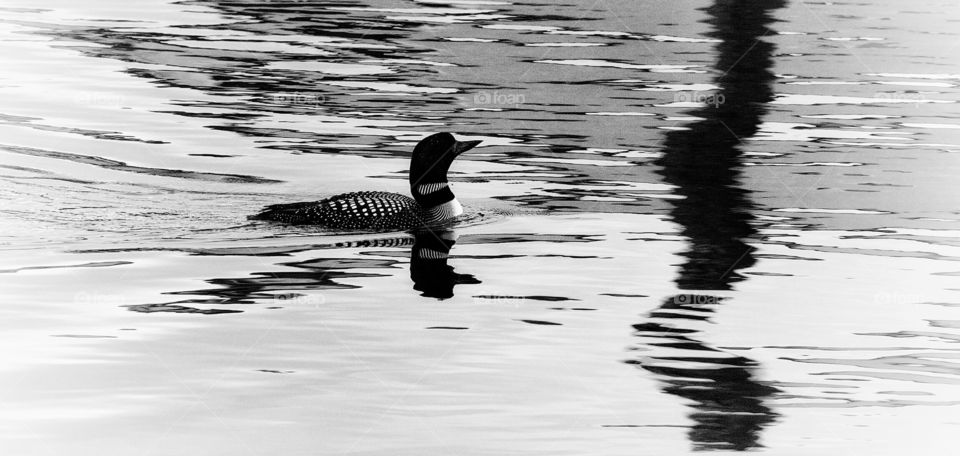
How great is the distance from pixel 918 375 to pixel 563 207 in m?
4.66

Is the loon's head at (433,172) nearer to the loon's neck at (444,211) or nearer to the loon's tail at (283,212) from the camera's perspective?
the loon's neck at (444,211)

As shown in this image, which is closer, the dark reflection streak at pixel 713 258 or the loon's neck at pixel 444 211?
the dark reflection streak at pixel 713 258

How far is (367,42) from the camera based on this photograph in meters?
21.4

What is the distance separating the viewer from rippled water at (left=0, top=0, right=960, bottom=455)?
21.7 feet

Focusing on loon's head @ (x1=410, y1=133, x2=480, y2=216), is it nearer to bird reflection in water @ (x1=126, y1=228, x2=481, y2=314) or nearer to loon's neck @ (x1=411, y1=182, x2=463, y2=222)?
loon's neck @ (x1=411, y1=182, x2=463, y2=222)

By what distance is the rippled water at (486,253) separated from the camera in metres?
6.61

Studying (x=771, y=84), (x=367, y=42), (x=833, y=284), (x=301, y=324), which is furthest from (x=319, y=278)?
(x=367, y=42)

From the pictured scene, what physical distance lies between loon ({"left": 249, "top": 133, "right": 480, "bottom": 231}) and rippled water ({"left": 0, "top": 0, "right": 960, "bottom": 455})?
188 millimetres

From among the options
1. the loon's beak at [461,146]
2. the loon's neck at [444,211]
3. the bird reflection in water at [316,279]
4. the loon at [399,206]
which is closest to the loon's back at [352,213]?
the loon at [399,206]

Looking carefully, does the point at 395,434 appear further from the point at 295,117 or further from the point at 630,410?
the point at 295,117

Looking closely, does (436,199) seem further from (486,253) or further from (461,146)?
(486,253)

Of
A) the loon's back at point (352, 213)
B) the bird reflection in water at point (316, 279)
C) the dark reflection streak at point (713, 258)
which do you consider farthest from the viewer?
the loon's back at point (352, 213)

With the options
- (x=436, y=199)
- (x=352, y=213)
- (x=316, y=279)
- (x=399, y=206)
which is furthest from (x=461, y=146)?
(x=316, y=279)

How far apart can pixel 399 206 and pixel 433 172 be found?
0.48m
